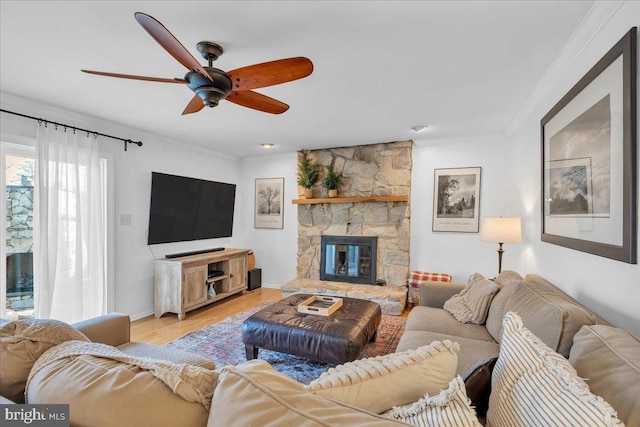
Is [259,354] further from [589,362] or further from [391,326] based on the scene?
[589,362]

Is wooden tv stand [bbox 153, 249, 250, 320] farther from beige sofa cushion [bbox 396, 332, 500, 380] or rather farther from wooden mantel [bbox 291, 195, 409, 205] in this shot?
beige sofa cushion [bbox 396, 332, 500, 380]

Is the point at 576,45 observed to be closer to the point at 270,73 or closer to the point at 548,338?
the point at 548,338

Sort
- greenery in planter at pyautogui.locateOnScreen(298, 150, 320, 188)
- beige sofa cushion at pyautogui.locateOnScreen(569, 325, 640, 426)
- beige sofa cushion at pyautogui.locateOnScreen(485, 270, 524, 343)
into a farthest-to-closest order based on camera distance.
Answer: greenery in planter at pyautogui.locateOnScreen(298, 150, 320, 188) < beige sofa cushion at pyautogui.locateOnScreen(485, 270, 524, 343) < beige sofa cushion at pyautogui.locateOnScreen(569, 325, 640, 426)

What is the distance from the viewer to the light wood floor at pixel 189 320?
10.2 feet

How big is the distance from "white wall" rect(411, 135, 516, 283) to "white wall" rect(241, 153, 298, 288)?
2.00 meters

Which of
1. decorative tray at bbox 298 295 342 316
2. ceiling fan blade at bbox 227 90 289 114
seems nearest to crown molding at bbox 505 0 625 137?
ceiling fan blade at bbox 227 90 289 114

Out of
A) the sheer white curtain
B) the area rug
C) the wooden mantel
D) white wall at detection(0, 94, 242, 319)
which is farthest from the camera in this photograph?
the wooden mantel

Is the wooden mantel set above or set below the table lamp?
above

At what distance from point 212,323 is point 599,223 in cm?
357

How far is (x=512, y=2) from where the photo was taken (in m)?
1.46

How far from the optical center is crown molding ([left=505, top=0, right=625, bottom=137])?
1.45m

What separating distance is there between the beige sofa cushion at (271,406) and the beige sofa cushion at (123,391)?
2.5 inches

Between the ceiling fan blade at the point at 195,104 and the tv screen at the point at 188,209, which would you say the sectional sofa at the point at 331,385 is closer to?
the ceiling fan blade at the point at 195,104

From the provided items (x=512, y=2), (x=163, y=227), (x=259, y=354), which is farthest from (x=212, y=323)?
(x=512, y=2)
